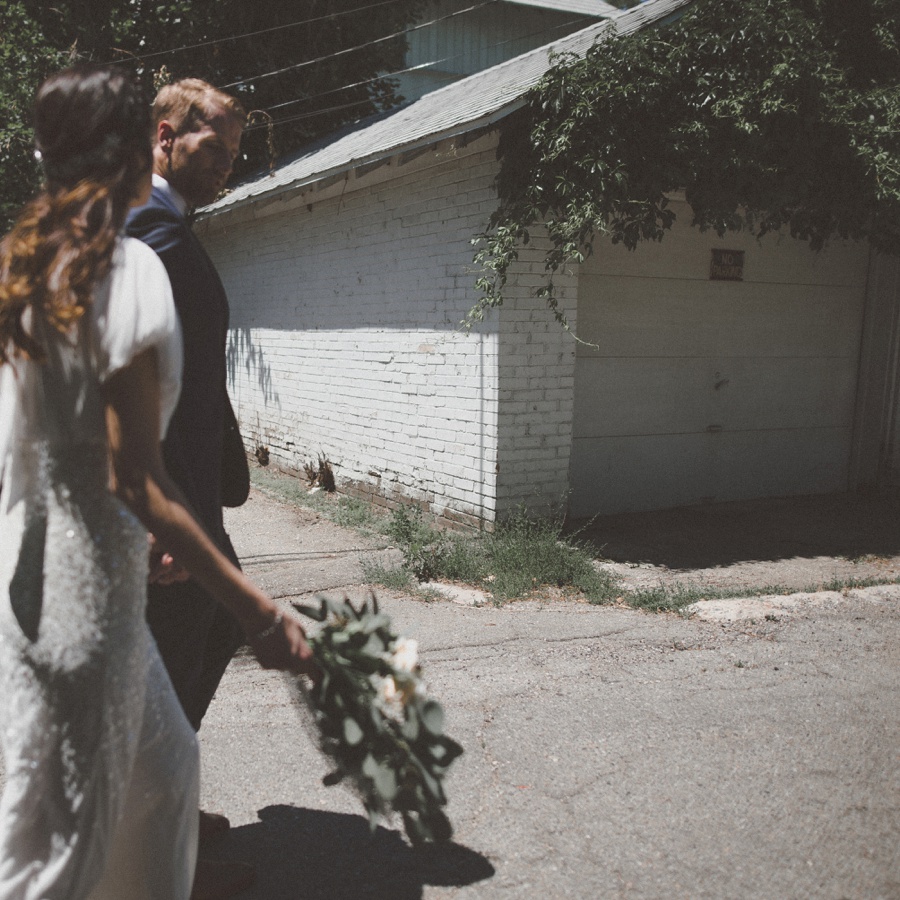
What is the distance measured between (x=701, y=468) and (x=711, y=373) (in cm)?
86

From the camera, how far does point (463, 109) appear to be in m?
7.58

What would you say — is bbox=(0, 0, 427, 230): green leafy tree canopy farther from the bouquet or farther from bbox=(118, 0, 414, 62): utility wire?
the bouquet

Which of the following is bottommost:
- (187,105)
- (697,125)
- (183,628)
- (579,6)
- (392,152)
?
(183,628)

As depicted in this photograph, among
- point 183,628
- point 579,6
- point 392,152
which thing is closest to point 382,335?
point 392,152

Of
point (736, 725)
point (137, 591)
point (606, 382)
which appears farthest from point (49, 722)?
point (606, 382)

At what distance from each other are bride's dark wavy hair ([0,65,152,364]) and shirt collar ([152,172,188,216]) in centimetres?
68

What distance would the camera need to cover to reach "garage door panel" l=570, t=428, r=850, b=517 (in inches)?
310

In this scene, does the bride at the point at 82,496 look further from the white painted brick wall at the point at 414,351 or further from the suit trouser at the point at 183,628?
the white painted brick wall at the point at 414,351

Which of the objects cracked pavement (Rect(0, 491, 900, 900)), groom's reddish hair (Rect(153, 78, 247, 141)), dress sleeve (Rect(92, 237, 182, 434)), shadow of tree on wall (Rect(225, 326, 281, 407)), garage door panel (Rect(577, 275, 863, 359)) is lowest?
cracked pavement (Rect(0, 491, 900, 900))

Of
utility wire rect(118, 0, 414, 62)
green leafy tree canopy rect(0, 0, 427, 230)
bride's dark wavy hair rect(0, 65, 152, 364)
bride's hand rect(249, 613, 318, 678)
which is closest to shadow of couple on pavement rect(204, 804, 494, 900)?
bride's hand rect(249, 613, 318, 678)

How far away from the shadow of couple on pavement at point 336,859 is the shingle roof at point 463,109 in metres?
3.22

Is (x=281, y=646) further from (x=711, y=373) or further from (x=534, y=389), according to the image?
(x=711, y=373)

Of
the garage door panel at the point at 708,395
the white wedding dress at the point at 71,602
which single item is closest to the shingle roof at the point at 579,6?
the garage door panel at the point at 708,395

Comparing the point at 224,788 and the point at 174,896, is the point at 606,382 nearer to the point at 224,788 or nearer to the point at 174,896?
the point at 224,788
